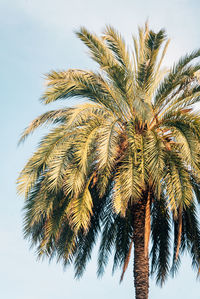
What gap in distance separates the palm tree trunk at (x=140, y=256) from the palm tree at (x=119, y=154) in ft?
0.09

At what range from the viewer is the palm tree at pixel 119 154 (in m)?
12.0

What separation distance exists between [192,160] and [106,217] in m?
4.74

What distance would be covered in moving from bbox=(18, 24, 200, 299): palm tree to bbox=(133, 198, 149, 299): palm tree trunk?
0.03m

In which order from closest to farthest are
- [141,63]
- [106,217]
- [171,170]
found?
[171,170], [141,63], [106,217]

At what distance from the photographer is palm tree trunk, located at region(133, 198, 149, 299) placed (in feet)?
42.8

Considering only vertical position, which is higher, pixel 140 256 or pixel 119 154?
pixel 119 154

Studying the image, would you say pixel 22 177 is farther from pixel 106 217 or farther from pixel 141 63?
pixel 141 63

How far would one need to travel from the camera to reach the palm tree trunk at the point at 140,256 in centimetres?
1304

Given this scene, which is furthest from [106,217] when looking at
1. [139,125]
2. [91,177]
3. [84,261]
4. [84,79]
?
[84,79]

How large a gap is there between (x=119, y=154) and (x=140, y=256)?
3.05 meters

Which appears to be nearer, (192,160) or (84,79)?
(192,160)

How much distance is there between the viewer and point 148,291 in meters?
13.1

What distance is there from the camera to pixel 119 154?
1303 cm

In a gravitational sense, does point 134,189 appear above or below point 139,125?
below
